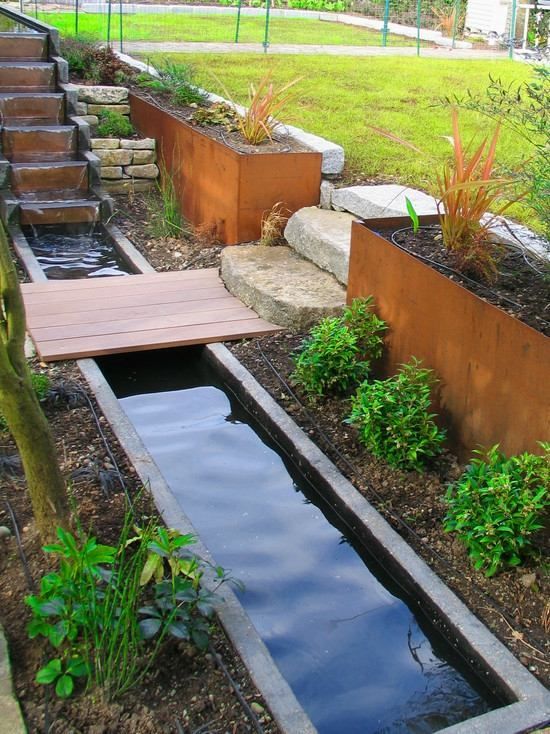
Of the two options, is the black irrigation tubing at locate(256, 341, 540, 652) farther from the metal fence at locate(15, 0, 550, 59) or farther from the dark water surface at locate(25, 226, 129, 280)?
the metal fence at locate(15, 0, 550, 59)

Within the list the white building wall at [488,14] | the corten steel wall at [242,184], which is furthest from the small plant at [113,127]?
the white building wall at [488,14]

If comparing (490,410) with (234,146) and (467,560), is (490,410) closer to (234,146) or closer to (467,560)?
(467,560)

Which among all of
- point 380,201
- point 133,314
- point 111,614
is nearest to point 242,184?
point 380,201

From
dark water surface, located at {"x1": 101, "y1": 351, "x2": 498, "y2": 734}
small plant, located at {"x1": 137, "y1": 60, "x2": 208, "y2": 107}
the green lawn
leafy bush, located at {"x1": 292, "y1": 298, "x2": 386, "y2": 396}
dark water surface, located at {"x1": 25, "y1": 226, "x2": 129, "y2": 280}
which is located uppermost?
the green lawn

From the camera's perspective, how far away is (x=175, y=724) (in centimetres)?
245

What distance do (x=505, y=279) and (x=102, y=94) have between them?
19.0 ft

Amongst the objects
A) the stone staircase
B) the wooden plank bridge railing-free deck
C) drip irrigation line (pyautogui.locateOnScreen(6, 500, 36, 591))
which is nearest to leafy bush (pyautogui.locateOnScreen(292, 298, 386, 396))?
the wooden plank bridge railing-free deck

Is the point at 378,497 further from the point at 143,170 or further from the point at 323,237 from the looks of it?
the point at 143,170

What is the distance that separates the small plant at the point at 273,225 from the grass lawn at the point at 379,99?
0.74m

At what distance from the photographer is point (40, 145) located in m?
7.95

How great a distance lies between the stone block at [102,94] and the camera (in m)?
8.48

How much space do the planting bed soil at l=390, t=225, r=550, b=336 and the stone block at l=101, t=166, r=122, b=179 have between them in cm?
430

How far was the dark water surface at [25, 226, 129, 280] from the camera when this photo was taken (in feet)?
21.4

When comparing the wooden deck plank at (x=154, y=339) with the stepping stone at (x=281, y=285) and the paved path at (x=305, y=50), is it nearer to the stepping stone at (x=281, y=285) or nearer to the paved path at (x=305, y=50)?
the stepping stone at (x=281, y=285)
